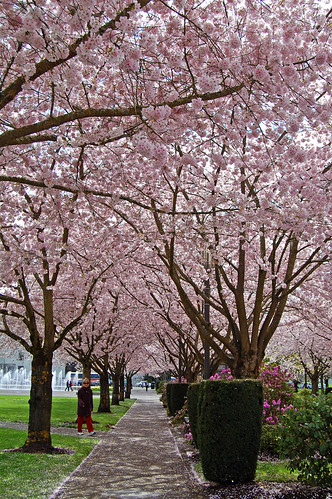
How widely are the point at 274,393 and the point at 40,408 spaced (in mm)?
5168

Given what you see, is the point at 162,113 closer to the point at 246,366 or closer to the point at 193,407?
the point at 246,366

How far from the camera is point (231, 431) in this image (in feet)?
22.1

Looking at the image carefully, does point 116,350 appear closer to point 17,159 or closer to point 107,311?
point 107,311

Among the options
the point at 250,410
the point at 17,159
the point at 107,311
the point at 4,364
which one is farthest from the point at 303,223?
the point at 4,364

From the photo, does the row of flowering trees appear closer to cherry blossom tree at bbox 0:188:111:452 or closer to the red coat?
cherry blossom tree at bbox 0:188:111:452

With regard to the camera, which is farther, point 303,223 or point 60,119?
point 303,223

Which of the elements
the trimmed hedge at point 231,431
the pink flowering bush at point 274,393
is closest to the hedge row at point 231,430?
the trimmed hedge at point 231,431

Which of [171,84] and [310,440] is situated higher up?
[171,84]

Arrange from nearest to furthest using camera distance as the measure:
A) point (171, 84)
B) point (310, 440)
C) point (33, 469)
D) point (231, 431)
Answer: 1. point (171, 84)
2. point (310, 440)
3. point (231, 431)
4. point (33, 469)

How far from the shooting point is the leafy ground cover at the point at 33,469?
20.2ft

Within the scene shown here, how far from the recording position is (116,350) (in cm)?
2297

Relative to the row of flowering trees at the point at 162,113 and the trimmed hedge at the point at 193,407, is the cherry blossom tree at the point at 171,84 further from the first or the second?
the trimmed hedge at the point at 193,407

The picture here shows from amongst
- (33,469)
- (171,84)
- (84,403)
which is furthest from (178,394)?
(171,84)

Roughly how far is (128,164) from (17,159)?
189cm
